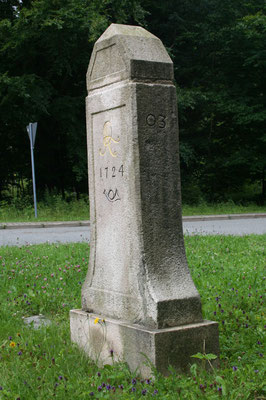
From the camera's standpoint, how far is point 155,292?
368cm

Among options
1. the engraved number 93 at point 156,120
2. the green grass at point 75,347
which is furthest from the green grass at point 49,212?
the engraved number 93 at point 156,120

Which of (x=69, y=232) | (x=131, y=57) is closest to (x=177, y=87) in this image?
(x=69, y=232)

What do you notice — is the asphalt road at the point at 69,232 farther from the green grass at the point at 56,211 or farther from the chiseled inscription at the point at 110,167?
the chiseled inscription at the point at 110,167

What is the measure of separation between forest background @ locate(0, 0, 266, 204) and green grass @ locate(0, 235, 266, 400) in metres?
12.2

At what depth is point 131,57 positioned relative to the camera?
148 inches

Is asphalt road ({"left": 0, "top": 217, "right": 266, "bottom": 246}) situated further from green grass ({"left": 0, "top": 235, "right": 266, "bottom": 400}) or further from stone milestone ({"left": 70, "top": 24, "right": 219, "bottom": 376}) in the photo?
stone milestone ({"left": 70, "top": 24, "right": 219, "bottom": 376})

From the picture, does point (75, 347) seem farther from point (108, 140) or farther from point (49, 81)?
point (49, 81)

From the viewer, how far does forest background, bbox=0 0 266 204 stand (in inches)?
730

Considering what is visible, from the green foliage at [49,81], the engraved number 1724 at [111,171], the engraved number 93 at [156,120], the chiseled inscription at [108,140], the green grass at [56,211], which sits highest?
the green foliage at [49,81]

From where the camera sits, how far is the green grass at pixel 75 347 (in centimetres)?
335

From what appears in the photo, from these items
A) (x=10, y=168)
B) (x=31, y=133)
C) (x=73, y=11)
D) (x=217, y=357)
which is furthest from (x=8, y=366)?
(x=10, y=168)

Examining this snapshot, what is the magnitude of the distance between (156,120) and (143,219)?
670 mm

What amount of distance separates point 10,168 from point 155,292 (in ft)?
64.8

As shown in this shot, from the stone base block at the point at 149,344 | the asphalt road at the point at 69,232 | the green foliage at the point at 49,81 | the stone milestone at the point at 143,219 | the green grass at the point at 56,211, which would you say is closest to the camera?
the stone base block at the point at 149,344
